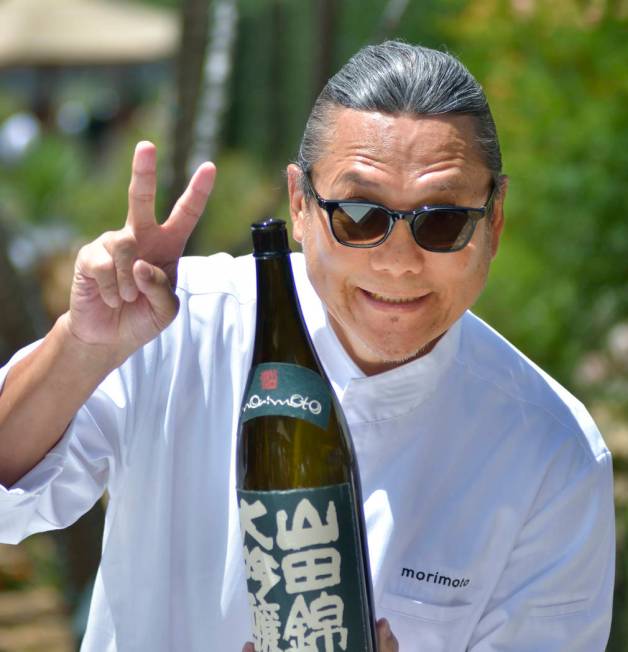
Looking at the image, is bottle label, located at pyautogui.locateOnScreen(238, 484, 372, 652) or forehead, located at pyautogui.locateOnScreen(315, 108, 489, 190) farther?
forehead, located at pyautogui.locateOnScreen(315, 108, 489, 190)

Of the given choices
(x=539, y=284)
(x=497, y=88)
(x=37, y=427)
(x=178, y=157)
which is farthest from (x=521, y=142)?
(x=37, y=427)

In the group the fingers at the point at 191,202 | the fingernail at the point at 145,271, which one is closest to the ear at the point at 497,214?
the fingers at the point at 191,202

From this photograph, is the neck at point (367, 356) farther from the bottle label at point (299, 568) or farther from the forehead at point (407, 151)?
the bottle label at point (299, 568)

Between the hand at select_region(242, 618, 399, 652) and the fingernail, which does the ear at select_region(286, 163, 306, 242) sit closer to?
the fingernail

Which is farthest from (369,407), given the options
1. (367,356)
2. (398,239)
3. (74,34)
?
(74,34)

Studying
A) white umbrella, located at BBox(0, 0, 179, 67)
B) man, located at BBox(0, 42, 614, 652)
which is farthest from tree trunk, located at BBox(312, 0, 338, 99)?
white umbrella, located at BBox(0, 0, 179, 67)

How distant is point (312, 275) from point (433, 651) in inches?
24.8

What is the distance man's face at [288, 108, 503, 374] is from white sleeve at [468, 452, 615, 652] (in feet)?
1.11

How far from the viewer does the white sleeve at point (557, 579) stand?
1.81 m

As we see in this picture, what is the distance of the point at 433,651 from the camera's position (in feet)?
6.12

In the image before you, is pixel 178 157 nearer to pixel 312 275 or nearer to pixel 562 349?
pixel 562 349

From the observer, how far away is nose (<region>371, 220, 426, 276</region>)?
1649 mm

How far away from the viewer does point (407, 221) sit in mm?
1645

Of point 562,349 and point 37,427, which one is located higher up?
point 37,427
